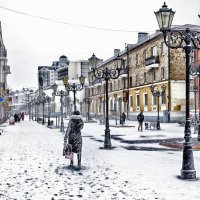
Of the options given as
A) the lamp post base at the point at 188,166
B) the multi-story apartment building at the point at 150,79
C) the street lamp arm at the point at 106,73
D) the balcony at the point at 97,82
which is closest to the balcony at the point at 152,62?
the multi-story apartment building at the point at 150,79

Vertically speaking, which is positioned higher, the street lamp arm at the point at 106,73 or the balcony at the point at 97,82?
the balcony at the point at 97,82

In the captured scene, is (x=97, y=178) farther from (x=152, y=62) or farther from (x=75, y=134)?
(x=152, y=62)

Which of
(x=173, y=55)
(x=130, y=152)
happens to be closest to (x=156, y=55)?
(x=173, y=55)

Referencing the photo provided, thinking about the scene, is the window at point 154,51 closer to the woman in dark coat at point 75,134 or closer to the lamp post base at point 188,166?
the woman in dark coat at point 75,134

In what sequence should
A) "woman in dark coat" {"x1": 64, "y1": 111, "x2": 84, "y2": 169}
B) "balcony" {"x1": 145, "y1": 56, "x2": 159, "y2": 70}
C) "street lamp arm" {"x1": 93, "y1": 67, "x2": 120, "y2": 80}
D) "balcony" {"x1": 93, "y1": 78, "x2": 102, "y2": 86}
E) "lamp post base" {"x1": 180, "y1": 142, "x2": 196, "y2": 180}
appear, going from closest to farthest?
"lamp post base" {"x1": 180, "y1": 142, "x2": 196, "y2": 180}, "woman in dark coat" {"x1": 64, "y1": 111, "x2": 84, "y2": 169}, "street lamp arm" {"x1": 93, "y1": 67, "x2": 120, "y2": 80}, "balcony" {"x1": 145, "y1": 56, "x2": 159, "y2": 70}, "balcony" {"x1": 93, "y1": 78, "x2": 102, "y2": 86}

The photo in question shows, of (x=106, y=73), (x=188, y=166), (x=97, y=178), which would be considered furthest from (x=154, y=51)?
(x=97, y=178)

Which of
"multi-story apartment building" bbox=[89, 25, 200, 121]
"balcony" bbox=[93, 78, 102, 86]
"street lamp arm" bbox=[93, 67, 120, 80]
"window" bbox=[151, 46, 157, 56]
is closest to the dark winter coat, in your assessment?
"street lamp arm" bbox=[93, 67, 120, 80]

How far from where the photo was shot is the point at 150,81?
4547cm

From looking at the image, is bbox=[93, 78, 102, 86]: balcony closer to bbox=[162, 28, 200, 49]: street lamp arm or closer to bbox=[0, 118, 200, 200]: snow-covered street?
bbox=[0, 118, 200, 200]: snow-covered street

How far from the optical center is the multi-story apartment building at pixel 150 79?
132 ft

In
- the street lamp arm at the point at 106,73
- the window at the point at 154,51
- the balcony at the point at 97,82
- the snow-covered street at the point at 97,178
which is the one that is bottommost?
the snow-covered street at the point at 97,178

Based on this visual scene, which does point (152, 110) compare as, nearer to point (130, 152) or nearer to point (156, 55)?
point (156, 55)

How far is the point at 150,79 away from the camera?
45469 mm

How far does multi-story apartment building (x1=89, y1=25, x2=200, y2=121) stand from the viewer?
4012 cm
